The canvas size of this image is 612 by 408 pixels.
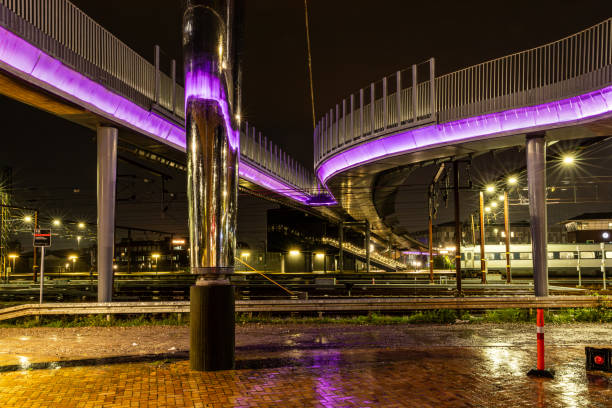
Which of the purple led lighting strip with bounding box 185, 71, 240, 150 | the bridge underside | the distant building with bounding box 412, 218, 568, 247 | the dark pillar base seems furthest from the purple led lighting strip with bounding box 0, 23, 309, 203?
the distant building with bounding box 412, 218, 568, 247

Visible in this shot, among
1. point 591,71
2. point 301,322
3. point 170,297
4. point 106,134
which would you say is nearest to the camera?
point 301,322

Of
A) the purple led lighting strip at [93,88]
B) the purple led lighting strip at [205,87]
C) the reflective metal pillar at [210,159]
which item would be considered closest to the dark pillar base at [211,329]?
the reflective metal pillar at [210,159]

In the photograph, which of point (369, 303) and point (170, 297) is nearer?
point (369, 303)

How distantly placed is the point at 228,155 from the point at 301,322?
23.6 feet

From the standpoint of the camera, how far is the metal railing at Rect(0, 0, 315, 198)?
11891mm

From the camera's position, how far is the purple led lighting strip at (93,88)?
8359 mm

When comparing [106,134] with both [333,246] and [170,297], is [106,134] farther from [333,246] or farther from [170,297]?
[333,246]

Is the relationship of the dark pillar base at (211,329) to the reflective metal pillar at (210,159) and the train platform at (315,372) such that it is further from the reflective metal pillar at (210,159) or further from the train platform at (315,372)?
the train platform at (315,372)

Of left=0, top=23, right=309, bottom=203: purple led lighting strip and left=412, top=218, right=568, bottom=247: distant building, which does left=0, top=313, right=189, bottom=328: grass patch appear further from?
left=412, top=218, right=568, bottom=247: distant building

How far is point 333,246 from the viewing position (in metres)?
69.2

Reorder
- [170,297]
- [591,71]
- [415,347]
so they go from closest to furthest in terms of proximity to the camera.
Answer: [415,347] → [591,71] → [170,297]

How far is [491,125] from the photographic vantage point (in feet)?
57.7

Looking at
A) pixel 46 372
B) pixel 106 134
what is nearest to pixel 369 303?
pixel 46 372

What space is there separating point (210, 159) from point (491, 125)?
42.1 ft
